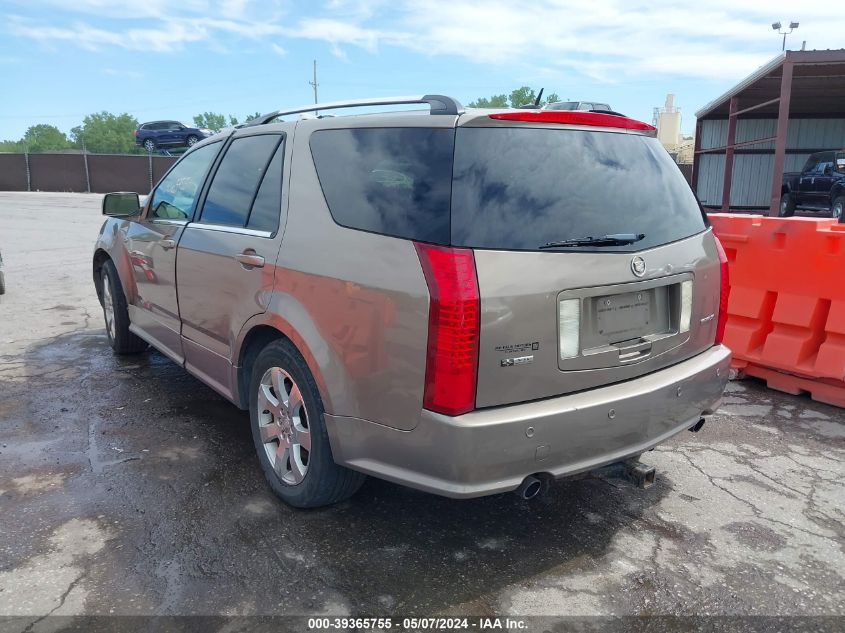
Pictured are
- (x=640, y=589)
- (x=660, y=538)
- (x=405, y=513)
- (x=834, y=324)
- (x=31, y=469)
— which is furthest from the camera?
(x=834, y=324)

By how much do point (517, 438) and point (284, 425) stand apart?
4.20 feet

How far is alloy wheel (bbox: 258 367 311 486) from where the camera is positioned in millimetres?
3162

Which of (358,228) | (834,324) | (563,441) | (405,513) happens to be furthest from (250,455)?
(834,324)

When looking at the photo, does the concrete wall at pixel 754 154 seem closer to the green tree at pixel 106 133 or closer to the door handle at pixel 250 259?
the door handle at pixel 250 259

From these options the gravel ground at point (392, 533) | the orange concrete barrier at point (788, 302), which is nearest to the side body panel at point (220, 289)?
the gravel ground at point (392, 533)

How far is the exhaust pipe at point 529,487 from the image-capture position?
2613 millimetres

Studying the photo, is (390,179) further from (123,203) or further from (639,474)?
(123,203)

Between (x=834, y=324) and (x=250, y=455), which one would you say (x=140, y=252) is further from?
(x=834, y=324)

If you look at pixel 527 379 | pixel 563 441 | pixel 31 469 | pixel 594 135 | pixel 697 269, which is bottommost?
pixel 31 469

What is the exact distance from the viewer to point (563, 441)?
262cm

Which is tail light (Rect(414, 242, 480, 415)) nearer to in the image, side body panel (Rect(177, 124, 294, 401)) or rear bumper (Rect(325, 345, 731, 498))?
rear bumper (Rect(325, 345, 731, 498))

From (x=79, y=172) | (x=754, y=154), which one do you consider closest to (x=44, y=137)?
(x=79, y=172)

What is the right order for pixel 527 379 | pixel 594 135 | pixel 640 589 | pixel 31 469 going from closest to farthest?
pixel 527 379
pixel 640 589
pixel 594 135
pixel 31 469

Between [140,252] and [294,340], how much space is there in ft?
8.34
